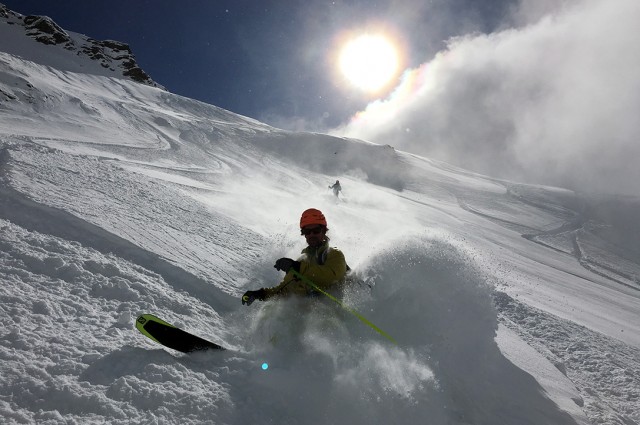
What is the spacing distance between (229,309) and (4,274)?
2.14m

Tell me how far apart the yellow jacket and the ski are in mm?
1416

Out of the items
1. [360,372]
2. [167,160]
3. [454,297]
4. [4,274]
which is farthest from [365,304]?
[167,160]

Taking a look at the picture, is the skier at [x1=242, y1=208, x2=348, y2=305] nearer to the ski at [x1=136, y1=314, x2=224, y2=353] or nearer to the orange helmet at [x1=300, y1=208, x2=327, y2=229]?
the orange helmet at [x1=300, y1=208, x2=327, y2=229]

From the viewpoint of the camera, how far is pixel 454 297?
4.84 m

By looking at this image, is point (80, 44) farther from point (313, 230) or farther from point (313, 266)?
point (313, 266)

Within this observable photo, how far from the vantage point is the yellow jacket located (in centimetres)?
459

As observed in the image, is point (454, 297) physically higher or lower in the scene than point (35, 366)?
higher

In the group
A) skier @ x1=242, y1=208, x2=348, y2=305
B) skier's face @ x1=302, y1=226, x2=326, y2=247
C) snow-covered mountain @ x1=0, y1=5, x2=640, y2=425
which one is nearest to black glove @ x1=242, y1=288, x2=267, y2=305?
skier @ x1=242, y1=208, x2=348, y2=305

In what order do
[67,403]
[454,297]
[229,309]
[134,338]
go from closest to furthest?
1. [67,403]
2. [134,338]
3. [229,309]
4. [454,297]

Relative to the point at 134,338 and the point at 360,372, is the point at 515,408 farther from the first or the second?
the point at 134,338

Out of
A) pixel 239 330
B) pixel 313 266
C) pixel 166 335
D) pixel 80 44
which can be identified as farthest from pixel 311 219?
pixel 80 44

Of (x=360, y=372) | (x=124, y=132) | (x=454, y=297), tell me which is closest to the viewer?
(x=360, y=372)

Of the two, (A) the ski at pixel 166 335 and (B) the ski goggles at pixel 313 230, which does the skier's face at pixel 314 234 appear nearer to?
(B) the ski goggles at pixel 313 230

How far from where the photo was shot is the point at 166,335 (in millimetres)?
3061
